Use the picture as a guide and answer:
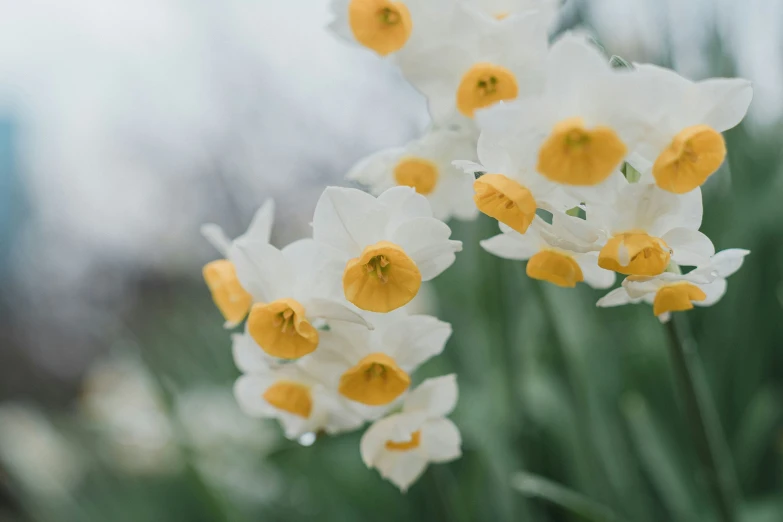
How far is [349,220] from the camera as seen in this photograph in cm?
36

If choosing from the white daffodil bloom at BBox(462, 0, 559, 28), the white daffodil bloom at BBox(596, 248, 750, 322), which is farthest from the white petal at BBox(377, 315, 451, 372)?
the white daffodil bloom at BBox(462, 0, 559, 28)

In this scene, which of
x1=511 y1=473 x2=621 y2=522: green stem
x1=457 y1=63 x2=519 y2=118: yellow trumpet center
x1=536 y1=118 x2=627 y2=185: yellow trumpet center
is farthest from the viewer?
x1=511 y1=473 x2=621 y2=522: green stem

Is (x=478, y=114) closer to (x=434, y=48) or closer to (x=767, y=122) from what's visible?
(x=434, y=48)

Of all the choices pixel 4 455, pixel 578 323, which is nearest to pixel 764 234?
pixel 578 323

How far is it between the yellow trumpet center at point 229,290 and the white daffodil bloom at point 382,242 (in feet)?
0.27

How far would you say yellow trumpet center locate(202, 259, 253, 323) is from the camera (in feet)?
1.37

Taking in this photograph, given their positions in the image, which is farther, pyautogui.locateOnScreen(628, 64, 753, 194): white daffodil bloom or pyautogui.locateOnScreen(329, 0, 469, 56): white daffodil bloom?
pyautogui.locateOnScreen(329, 0, 469, 56): white daffodil bloom

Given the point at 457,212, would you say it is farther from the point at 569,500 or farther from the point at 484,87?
the point at 569,500

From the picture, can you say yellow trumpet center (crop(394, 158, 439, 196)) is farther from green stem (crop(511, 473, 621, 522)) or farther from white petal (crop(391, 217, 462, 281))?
green stem (crop(511, 473, 621, 522))

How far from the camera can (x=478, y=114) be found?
12.1 inches

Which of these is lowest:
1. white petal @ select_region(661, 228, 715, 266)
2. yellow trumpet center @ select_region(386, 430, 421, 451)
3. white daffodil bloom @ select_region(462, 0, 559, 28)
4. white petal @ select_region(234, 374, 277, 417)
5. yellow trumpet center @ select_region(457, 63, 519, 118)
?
yellow trumpet center @ select_region(386, 430, 421, 451)

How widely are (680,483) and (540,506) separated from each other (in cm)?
18

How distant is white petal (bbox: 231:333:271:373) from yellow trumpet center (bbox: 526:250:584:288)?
0.19 m

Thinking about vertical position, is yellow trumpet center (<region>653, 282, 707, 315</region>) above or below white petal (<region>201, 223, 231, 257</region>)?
below
